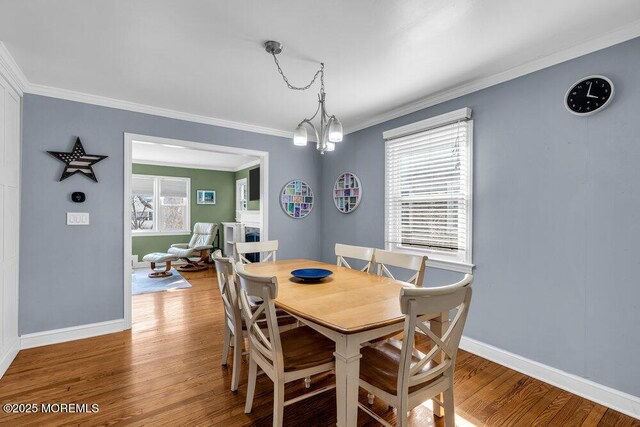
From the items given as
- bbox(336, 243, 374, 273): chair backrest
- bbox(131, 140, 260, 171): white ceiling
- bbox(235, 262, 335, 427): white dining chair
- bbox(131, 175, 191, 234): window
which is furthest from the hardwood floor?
bbox(131, 175, 191, 234): window

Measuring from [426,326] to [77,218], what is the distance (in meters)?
3.33

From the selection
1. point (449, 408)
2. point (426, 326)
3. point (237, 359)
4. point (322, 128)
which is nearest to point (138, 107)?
point (322, 128)

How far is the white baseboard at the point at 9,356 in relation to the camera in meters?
2.22

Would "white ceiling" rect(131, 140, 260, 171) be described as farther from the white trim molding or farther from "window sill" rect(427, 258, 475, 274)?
"window sill" rect(427, 258, 475, 274)

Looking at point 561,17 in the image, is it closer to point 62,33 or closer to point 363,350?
point 363,350

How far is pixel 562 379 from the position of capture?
207cm

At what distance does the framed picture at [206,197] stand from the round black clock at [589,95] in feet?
22.7

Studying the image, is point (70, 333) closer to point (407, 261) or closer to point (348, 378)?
point (348, 378)

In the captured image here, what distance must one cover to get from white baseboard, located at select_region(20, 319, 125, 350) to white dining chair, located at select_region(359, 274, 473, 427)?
2.81 metres

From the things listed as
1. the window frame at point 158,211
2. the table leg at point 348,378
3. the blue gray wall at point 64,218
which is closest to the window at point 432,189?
the table leg at point 348,378

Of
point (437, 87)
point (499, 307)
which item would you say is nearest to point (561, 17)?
point (437, 87)

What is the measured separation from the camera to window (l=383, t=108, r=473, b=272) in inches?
105

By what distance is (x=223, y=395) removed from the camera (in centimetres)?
197

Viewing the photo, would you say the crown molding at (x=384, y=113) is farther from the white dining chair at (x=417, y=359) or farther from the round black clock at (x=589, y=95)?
the white dining chair at (x=417, y=359)
